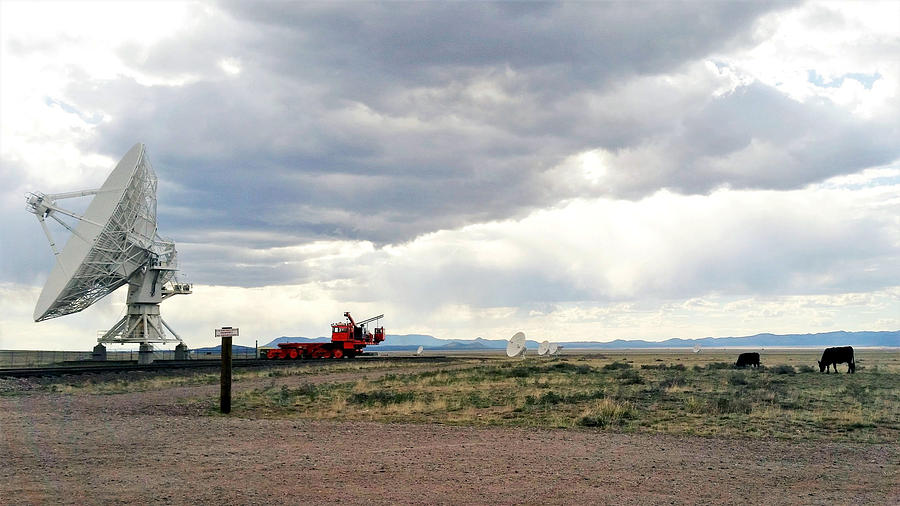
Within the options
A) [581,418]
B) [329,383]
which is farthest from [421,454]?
[329,383]

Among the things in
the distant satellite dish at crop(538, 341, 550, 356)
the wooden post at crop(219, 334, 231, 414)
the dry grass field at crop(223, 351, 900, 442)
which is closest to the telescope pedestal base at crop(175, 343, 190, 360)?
the distant satellite dish at crop(538, 341, 550, 356)

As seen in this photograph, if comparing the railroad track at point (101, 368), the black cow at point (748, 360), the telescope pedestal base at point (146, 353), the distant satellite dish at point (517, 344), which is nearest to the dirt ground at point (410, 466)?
the railroad track at point (101, 368)

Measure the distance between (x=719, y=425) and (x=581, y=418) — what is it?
3.36 metres

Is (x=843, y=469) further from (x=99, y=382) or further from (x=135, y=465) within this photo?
(x=99, y=382)

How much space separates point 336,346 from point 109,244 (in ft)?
89.4

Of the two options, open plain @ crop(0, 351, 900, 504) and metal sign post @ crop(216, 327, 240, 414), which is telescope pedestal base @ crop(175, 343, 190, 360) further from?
metal sign post @ crop(216, 327, 240, 414)

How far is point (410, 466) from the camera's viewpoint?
12969 mm

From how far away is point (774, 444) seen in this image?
15.7m

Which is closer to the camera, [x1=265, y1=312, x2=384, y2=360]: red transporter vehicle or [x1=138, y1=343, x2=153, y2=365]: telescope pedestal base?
[x1=138, y1=343, x2=153, y2=365]: telescope pedestal base

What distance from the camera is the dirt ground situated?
Result: 10805 mm

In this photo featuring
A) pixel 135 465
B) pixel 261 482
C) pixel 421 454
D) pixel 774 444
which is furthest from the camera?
pixel 774 444

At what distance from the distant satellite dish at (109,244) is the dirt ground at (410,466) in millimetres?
35334

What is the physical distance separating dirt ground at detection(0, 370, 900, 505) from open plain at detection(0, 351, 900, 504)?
0.05m

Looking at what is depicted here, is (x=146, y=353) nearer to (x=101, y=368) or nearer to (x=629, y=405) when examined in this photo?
(x=101, y=368)
